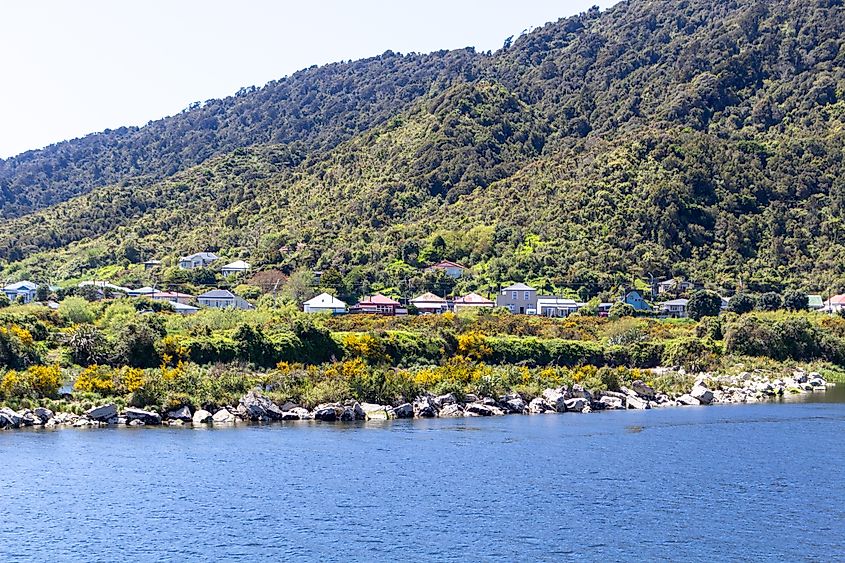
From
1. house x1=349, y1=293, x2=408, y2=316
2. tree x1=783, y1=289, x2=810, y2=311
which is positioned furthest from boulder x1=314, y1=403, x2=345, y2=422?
tree x1=783, y1=289, x2=810, y2=311

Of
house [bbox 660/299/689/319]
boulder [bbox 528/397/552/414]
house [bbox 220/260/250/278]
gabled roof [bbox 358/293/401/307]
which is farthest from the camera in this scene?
house [bbox 220/260/250/278]

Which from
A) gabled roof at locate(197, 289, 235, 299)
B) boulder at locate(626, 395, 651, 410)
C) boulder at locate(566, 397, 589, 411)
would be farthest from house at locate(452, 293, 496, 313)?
boulder at locate(566, 397, 589, 411)

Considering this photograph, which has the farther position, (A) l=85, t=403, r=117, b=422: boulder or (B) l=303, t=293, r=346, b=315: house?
(B) l=303, t=293, r=346, b=315: house

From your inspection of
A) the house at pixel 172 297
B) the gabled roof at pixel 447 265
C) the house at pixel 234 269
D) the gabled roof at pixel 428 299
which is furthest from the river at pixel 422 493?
the house at pixel 234 269

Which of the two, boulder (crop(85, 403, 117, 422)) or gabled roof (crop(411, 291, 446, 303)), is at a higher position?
gabled roof (crop(411, 291, 446, 303))

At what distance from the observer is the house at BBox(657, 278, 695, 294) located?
106 meters

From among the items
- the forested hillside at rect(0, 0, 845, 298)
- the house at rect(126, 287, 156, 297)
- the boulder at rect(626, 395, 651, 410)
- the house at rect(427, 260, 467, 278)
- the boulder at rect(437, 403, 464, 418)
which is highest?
the forested hillside at rect(0, 0, 845, 298)

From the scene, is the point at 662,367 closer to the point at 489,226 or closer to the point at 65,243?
the point at 489,226

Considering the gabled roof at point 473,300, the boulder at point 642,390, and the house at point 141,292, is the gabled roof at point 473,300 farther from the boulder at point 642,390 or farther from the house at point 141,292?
the boulder at point 642,390

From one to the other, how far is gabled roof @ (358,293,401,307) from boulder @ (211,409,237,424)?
48.8m

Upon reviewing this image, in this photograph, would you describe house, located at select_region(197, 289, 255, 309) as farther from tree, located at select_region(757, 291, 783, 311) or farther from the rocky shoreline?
the rocky shoreline

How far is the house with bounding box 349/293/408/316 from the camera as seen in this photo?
3792 inches

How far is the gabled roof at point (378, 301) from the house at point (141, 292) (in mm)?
19223

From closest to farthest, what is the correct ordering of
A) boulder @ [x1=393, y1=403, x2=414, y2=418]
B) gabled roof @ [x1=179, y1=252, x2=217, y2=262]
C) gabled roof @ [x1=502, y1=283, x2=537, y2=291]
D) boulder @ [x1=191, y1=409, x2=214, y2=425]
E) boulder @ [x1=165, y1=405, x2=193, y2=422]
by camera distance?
1. boulder @ [x1=165, y1=405, x2=193, y2=422]
2. boulder @ [x1=191, y1=409, x2=214, y2=425]
3. boulder @ [x1=393, y1=403, x2=414, y2=418]
4. gabled roof @ [x1=502, y1=283, x2=537, y2=291]
5. gabled roof @ [x1=179, y1=252, x2=217, y2=262]
